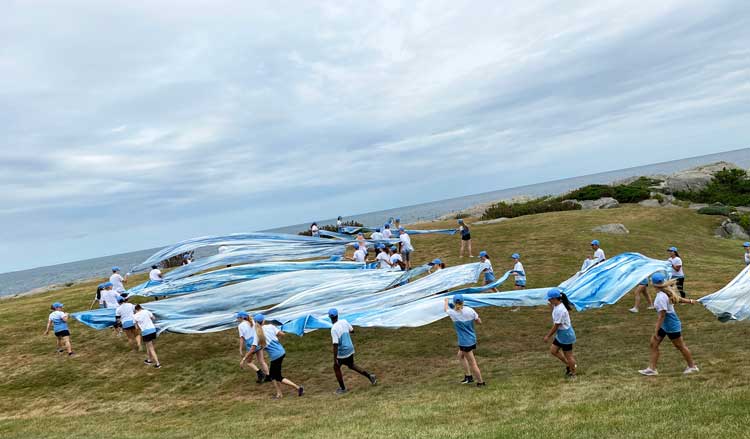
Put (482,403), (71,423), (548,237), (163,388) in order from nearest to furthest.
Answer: (482,403) → (71,423) → (163,388) → (548,237)

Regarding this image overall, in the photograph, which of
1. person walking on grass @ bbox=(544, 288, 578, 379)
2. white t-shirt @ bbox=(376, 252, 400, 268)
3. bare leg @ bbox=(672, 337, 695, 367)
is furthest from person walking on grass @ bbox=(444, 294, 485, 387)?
white t-shirt @ bbox=(376, 252, 400, 268)

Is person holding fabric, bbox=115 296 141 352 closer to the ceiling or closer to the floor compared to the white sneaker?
closer to the ceiling

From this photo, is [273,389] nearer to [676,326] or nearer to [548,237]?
[676,326]

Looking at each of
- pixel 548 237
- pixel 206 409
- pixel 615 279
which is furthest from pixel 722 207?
pixel 206 409

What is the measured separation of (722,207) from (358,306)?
35.9 meters

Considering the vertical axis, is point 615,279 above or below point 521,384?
above

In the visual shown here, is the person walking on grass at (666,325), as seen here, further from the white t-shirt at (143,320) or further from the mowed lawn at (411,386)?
the white t-shirt at (143,320)

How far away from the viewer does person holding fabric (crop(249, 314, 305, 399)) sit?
11.6 m

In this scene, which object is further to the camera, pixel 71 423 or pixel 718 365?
pixel 71 423

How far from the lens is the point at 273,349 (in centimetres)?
1159

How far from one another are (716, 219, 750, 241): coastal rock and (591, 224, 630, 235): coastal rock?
8227mm

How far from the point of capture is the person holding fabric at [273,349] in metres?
11.6

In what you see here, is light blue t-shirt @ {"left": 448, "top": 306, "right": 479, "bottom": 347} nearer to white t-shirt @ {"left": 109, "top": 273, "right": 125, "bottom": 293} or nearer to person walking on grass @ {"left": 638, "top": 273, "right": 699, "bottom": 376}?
person walking on grass @ {"left": 638, "top": 273, "right": 699, "bottom": 376}

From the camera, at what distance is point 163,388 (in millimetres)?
13195
